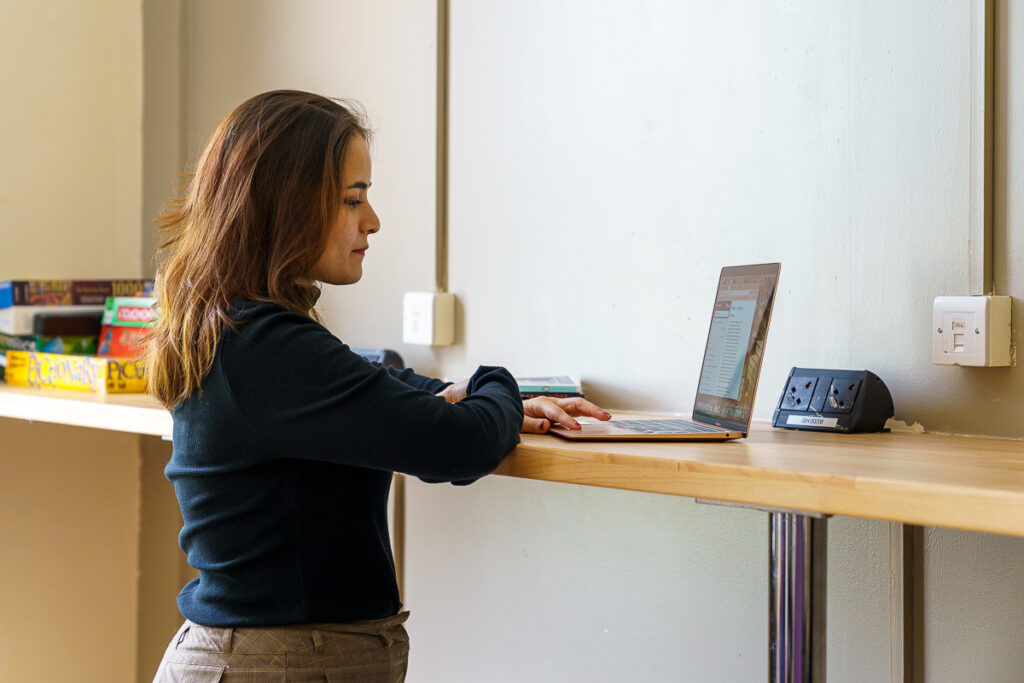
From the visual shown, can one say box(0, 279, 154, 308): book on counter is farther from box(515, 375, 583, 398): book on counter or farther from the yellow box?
box(515, 375, 583, 398): book on counter

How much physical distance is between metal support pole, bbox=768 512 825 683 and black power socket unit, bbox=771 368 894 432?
223 mm

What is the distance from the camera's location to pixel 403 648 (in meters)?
1.17

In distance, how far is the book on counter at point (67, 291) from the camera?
2.00 metres

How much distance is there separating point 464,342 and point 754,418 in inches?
23.5

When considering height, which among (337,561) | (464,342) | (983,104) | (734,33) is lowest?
(337,561)

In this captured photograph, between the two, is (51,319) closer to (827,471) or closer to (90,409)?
(90,409)

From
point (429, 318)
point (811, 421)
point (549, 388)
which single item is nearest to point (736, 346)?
point (811, 421)

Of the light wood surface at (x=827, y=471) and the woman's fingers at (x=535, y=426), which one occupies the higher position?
the woman's fingers at (x=535, y=426)

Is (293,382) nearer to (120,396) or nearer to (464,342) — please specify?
(464,342)

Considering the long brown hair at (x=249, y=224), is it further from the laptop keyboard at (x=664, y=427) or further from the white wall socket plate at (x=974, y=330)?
the white wall socket plate at (x=974, y=330)

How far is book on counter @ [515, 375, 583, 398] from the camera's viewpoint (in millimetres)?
1522

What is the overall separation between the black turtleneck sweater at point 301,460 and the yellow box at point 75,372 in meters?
0.82

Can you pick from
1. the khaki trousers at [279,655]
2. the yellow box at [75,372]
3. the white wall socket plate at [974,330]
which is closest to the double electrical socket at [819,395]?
the white wall socket plate at [974,330]

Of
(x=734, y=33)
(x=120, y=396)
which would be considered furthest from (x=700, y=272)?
(x=120, y=396)
